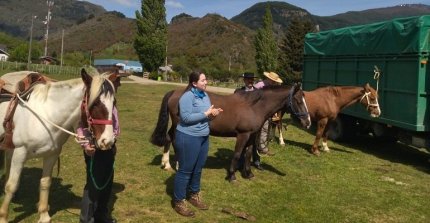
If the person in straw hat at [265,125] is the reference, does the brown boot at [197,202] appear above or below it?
below

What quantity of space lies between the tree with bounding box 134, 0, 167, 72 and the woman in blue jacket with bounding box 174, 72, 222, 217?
158ft

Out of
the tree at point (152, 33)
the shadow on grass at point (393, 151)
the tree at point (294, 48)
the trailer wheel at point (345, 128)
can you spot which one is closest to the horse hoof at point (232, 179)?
the shadow on grass at point (393, 151)

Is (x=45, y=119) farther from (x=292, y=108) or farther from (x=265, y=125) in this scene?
(x=265, y=125)

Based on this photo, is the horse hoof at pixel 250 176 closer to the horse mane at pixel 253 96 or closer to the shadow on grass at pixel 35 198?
the horse mane at pixel 253 96

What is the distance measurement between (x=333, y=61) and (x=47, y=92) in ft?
32.0

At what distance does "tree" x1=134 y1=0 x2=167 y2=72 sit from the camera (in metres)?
52.6

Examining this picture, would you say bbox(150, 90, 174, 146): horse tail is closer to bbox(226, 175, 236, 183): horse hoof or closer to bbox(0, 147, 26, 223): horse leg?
bbox(226, 175, 236, 183): horse hoof

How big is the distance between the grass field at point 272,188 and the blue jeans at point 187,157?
18.2 inches

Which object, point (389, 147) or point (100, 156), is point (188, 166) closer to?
point (100, 156)

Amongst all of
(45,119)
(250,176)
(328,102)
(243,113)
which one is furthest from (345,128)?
(45,119)

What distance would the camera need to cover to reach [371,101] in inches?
391

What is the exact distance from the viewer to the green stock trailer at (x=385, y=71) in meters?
8.73

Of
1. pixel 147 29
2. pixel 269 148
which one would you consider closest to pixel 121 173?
pixel 269 148

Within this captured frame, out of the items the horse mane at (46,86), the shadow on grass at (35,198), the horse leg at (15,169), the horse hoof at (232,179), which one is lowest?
the shadow on grass at (35,198)
